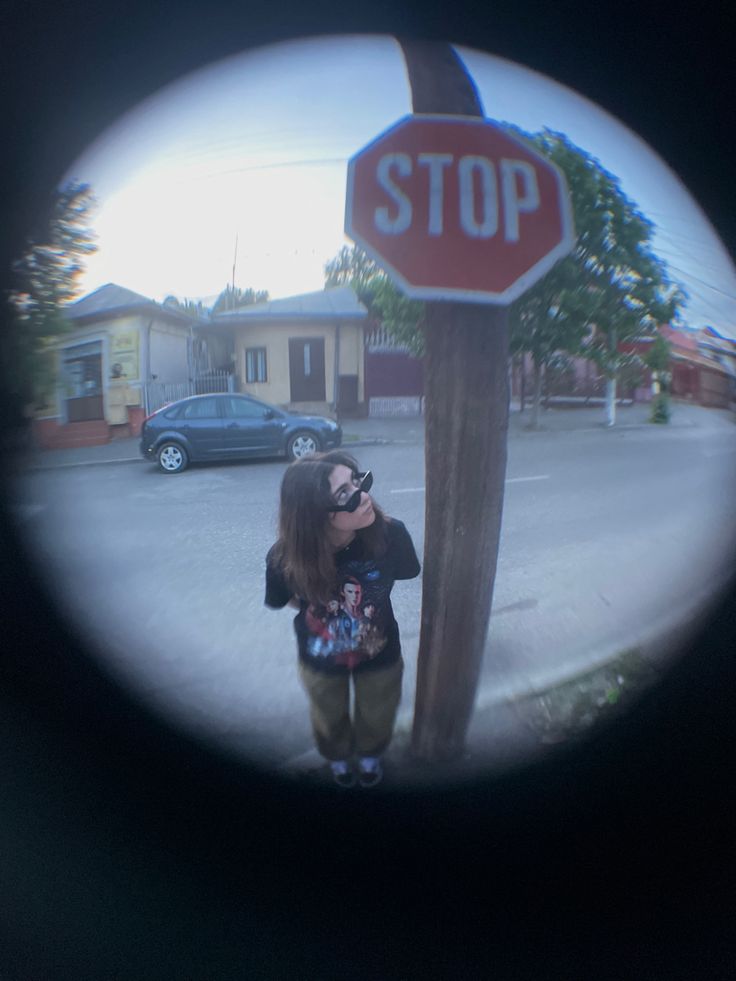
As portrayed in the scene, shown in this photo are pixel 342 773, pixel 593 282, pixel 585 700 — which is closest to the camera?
pixel 593 282

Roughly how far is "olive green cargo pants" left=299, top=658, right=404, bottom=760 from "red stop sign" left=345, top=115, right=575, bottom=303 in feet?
3.03

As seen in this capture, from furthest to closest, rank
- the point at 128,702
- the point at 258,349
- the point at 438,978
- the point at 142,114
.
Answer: the point at 128,702, the point at 438,978, the point at 142,114, the point at 258,349

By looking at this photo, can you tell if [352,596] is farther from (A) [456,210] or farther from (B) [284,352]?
(A) [456,210]

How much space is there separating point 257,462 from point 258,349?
0.79 ft

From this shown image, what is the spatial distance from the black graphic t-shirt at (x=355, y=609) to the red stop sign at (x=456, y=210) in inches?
21.8

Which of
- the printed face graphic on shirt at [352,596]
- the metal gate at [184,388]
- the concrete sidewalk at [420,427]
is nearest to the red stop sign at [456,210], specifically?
the concrete sidewalk at [420,427]

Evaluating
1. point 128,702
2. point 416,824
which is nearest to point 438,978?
point 416,824

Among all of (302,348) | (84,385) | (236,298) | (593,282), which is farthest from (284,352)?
(593,282)

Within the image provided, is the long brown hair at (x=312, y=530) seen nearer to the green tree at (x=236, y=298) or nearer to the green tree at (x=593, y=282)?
the green tree at (x=236, y=298)

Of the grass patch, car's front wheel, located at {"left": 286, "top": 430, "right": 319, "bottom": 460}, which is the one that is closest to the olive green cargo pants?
the grass patch

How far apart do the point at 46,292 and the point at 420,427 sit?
0.90m

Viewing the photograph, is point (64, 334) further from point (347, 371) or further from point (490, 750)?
point (490, 750)

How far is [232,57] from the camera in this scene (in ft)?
5.19

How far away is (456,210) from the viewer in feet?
3.98
